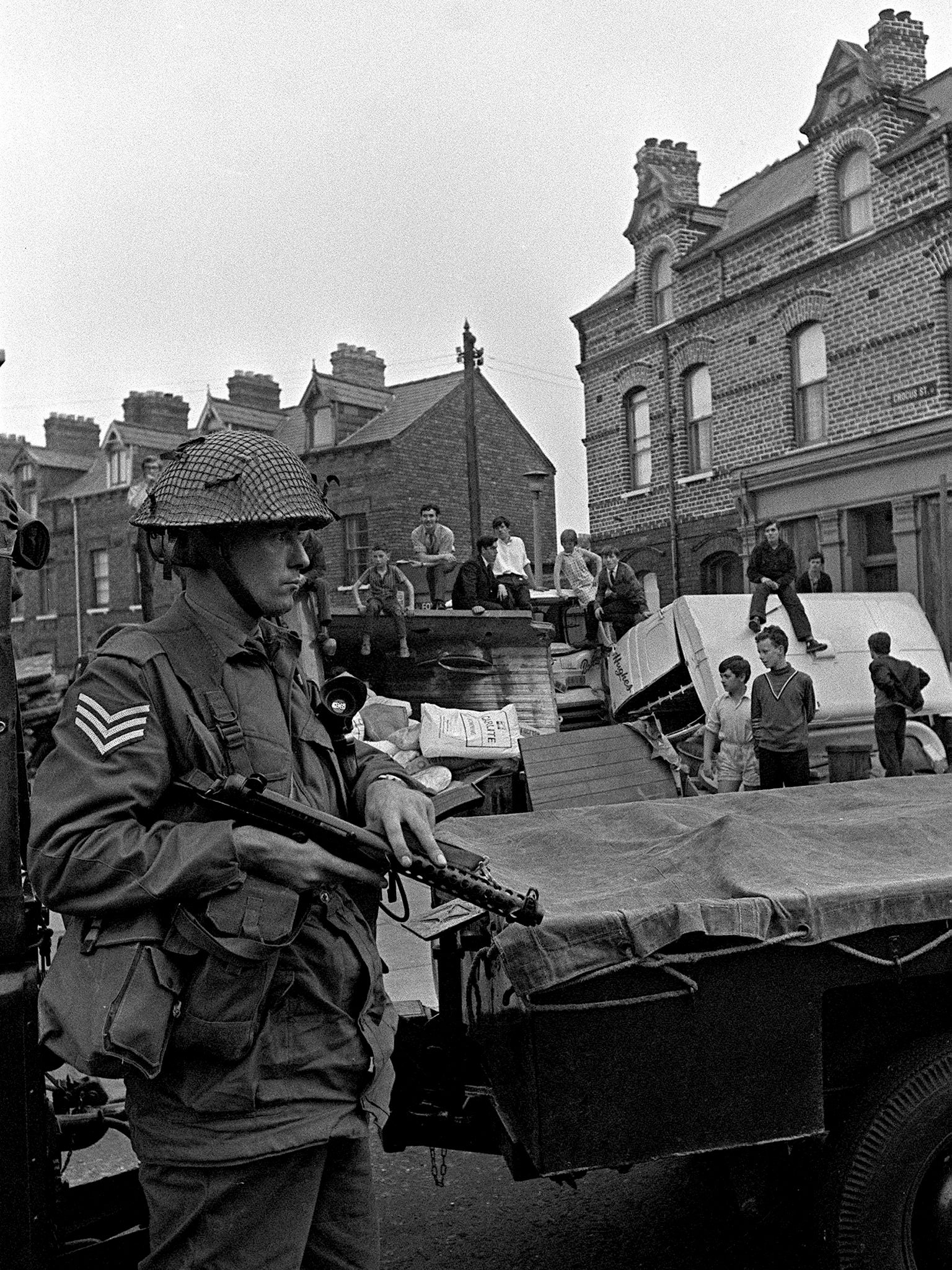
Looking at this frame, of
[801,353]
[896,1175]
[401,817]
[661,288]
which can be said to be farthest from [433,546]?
[401,817]

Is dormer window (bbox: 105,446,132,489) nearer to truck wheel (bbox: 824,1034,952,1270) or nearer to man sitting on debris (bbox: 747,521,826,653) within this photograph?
man sitting on debris (bbox: 747,521,826,653)

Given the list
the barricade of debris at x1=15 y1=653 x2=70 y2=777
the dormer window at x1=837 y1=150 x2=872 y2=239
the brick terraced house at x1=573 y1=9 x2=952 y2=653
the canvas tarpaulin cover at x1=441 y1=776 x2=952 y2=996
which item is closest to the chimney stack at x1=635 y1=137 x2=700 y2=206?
the brick terraced house at x1=573 y1=9 x2=952 y2=653

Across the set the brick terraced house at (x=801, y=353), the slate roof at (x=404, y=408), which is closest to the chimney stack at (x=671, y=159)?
the brick terraced house at (x=801, y=353)

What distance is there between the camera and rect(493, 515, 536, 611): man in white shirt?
15.7 meters

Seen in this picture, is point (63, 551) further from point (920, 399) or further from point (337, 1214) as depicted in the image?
point (337, 1214)

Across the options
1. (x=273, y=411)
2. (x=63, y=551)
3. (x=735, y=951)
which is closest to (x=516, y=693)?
(x=735, y=951)

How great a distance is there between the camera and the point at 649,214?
24828 millimetres

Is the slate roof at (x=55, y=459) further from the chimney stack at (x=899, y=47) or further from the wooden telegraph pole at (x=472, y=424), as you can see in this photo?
the chimney stack at (x=899, y=47)

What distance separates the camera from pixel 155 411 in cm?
3669

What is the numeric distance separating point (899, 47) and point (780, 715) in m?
15.5

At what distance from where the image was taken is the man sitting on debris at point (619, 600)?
16.2m

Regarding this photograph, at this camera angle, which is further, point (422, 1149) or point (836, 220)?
point (836, 220)

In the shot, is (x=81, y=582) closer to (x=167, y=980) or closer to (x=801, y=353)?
(x=801, y=353)

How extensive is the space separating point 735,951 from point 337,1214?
1023 mm
